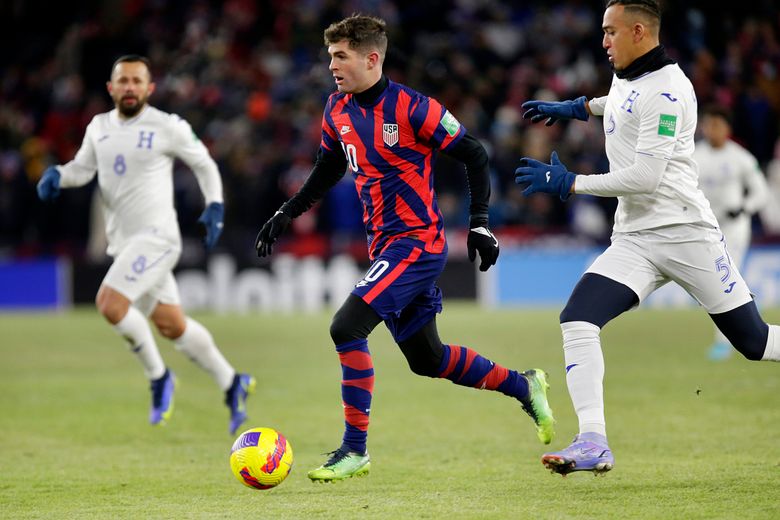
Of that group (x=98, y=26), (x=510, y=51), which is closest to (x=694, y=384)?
(x=510, y=51)

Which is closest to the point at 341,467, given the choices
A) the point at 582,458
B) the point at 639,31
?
the point at 582,458

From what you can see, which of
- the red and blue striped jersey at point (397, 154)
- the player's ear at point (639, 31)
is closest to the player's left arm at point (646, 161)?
the player's ear at point (639, 31)

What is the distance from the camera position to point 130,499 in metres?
6.02

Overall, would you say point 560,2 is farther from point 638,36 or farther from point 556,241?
point 638,36

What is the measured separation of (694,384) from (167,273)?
4.68m

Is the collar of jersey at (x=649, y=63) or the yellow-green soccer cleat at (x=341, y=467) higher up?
the collar of jersey at (x=649, y=63)

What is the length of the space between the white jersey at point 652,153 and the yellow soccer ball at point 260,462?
2.05m

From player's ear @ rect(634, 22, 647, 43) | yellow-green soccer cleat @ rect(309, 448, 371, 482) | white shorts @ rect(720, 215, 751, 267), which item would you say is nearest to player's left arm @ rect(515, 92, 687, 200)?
player's ear @ rect(634, 22, 647, 43)

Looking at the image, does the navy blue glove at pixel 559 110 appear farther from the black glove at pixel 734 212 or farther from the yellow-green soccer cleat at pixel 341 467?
the black glove at pixel 734 212

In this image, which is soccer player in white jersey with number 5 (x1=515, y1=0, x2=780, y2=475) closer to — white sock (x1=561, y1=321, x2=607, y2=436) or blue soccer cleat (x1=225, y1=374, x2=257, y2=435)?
white sock (x1=561, y1=321, x2=607, y2=436)

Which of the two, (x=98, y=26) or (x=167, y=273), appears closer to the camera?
(x=167, y=273)

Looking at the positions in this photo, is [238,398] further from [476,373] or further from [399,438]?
[476,373]

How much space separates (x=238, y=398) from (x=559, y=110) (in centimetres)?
338

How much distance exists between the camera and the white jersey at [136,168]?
8875 mm
